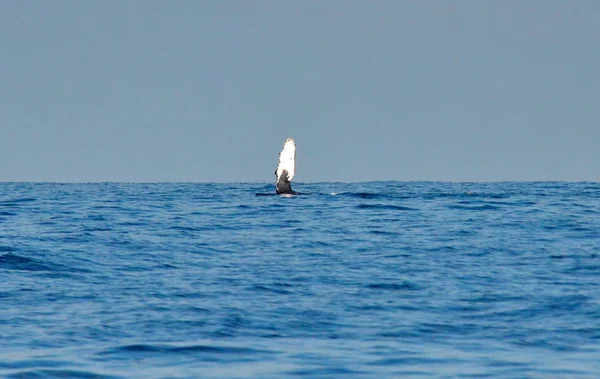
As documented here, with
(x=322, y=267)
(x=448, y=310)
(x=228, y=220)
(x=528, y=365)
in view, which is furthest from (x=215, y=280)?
(x=228, y=220)

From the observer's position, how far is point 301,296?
14812 millimetres

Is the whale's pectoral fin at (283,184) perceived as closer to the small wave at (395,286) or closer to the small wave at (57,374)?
the small wave at (395,286)

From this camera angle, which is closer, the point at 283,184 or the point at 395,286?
the point at 395,286

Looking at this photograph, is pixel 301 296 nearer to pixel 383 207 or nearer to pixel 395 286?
pixel 395 286

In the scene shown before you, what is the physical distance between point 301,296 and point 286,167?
2070 cm

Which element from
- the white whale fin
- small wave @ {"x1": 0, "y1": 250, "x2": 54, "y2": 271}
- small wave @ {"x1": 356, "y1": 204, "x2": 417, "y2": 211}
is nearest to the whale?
the white whale fin

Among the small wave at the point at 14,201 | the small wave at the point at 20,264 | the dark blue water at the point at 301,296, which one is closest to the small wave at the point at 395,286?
the dark blue water at the point at 301,296

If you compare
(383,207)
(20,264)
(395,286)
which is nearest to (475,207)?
(383,207)

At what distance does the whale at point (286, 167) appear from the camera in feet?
116

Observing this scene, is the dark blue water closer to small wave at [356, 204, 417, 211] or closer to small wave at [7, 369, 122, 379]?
small wave at [7, 369, 122, 379]

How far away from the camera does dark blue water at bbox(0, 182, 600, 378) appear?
10969 millimetres

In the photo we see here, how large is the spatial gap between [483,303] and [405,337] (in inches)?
95.4

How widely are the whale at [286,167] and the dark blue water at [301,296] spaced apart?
29.7ft

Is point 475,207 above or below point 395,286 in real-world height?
above
